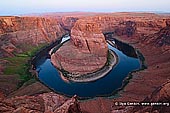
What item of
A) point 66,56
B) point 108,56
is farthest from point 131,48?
point 66,56

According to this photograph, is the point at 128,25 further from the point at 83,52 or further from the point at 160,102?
the point at 160,102

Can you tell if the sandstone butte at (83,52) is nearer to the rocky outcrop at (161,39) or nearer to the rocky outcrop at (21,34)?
the rocky outcrop at (21,34)

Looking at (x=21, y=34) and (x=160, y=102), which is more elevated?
(x=21, y=34)

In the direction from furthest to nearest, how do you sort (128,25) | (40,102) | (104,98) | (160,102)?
(128,25) → (104,98) → (40,102) → (160,102)

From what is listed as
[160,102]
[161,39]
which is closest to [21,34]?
[161,39]

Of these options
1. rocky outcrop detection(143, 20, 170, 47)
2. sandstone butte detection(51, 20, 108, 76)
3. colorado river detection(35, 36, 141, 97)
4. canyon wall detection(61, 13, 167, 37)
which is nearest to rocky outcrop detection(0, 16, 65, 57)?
colorado river detection(35, 36, 141, 97)

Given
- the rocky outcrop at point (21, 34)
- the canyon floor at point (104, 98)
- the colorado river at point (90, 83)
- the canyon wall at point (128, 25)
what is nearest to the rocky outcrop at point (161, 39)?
the canyon floor at point (104, 98)

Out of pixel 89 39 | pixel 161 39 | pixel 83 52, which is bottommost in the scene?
pixel 83 52
